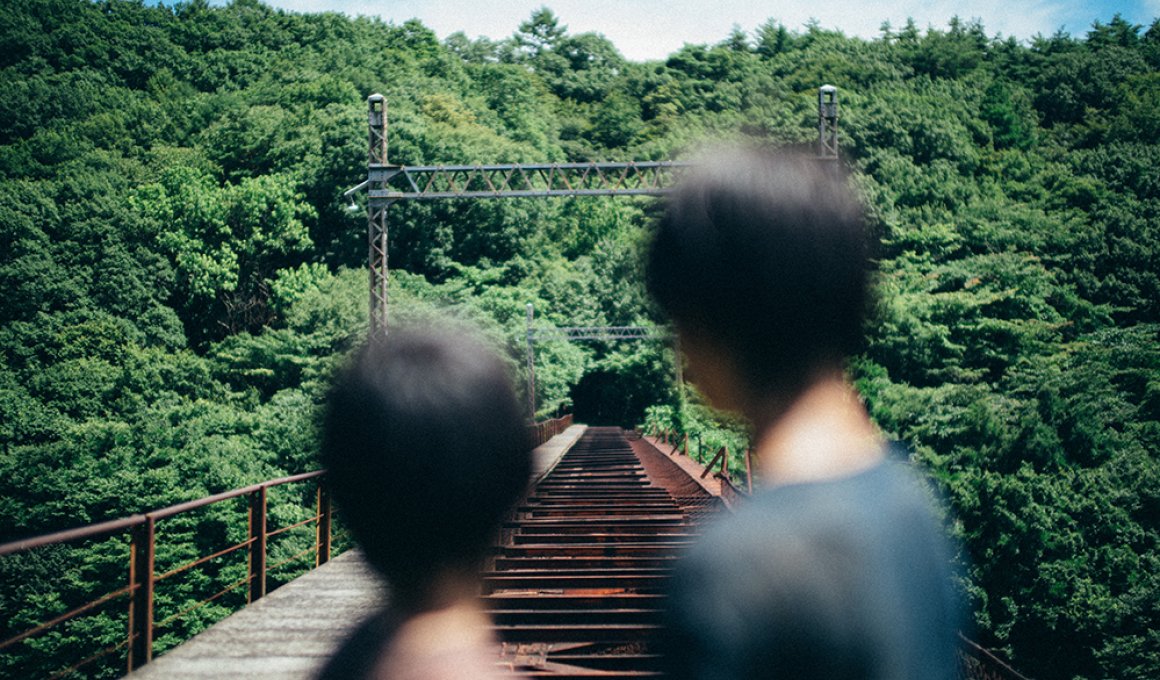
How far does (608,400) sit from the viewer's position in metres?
52.3

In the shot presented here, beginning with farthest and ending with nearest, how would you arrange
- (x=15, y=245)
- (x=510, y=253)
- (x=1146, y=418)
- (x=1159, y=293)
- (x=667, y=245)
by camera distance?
(x=510, y=253) < (x=15, y=245) < (x=1159, y=293) < (x=1146, y=418) < (x=667, y=245)

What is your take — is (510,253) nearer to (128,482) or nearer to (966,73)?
(128,482)

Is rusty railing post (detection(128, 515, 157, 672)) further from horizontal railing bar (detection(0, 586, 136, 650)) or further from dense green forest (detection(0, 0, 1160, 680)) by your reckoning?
dense green forest (detection(0, 0, 1160, 680))

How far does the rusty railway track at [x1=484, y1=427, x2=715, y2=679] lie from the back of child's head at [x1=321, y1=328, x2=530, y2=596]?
323mm

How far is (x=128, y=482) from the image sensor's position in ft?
81.1

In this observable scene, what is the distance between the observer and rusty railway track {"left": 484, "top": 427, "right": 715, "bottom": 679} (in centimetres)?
458

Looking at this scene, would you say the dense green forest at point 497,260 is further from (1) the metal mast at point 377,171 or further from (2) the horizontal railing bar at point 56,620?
(1) the metal mast at point 377,171

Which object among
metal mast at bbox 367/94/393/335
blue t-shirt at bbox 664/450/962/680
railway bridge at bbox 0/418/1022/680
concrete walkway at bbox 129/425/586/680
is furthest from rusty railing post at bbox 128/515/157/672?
metal mast at bbox 367/94/393/335

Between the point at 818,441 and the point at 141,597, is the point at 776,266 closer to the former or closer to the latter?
the point at 818,441

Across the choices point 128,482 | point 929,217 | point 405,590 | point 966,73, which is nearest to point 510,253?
point 929,217

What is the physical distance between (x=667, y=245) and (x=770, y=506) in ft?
1.10

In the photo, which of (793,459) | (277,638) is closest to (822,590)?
(793,459)

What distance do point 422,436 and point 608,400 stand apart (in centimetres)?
5116

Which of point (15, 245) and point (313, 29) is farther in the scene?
point (313, 29)
